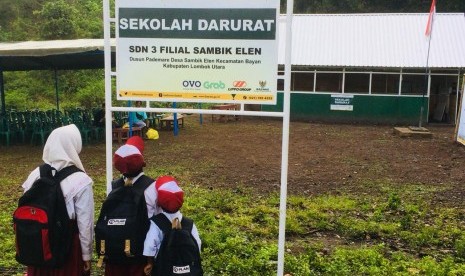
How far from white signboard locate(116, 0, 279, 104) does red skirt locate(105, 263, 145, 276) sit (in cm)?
127

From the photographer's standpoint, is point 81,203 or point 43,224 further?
point 81,203

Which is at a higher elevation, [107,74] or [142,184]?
[107,74]

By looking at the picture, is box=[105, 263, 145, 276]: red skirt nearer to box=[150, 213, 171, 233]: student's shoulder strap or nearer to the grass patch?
box=[150, 213, 171, 233]: student's shoulder strap

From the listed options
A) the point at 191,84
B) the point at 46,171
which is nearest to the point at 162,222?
the point at 46,171

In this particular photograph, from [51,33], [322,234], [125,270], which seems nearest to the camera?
[125,270]

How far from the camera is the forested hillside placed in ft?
71.3

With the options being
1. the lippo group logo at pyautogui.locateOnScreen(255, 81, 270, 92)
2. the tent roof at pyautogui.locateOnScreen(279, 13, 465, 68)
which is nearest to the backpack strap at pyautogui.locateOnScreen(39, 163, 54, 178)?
the lippo group logo at pyautogui.locateOnScreen(255, 81, 270, 92)

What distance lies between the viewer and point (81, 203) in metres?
2.95

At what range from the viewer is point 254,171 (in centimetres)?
920

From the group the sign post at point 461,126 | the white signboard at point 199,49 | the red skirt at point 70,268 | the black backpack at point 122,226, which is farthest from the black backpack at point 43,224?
the sign post at point 461,126

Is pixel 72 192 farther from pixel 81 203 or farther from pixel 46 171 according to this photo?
pixel 46 171

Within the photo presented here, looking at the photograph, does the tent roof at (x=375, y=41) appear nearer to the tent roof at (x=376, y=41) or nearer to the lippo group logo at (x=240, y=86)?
the tent roof at (x=376, y=41)

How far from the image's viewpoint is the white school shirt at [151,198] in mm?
2955

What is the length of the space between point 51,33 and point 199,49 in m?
22.1
